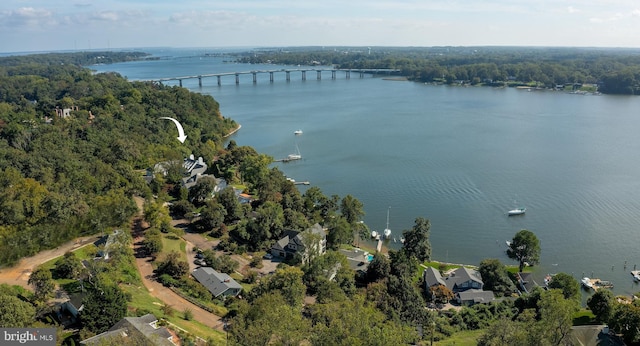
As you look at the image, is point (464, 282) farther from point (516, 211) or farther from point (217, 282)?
point (516, 211)

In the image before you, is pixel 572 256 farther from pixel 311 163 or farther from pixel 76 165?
pixel 76 165

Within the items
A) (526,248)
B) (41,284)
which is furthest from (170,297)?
(526,248)

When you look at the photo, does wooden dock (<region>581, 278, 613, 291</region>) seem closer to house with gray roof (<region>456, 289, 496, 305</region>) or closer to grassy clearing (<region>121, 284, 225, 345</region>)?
house with gray roof (<region>456, 289, 496, 305</region>)

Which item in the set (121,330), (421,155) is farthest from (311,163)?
(121,330)

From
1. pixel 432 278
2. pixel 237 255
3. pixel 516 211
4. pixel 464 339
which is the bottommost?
pixel 464 339

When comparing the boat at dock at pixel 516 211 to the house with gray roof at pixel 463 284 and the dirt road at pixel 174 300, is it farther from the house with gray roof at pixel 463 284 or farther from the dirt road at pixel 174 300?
the dirt road at pixel 174 300

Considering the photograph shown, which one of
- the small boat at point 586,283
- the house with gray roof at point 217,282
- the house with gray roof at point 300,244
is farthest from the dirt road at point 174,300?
the small boat at point 586,283
